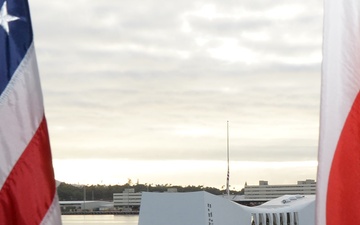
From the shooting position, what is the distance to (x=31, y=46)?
4.08 metres

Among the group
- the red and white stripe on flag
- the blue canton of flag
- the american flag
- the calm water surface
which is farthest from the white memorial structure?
the calm water surface

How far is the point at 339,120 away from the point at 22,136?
1.42 metres

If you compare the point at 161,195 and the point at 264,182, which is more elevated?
the point at 264,182

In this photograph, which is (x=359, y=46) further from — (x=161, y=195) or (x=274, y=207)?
(x=274, y=207)

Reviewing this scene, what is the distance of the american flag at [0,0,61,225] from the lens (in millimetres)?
4051

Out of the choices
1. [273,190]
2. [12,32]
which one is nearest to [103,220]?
[273,190]

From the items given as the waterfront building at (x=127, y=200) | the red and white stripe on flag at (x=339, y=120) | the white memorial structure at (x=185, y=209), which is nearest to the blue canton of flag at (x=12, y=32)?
the red and white stripe on flag at (x=339, y=120)

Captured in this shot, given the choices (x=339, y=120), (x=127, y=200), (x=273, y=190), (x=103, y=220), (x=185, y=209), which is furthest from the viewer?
(x=127, y=200)

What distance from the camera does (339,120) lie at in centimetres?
365

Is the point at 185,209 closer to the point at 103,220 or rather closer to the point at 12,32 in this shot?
the point at 12,32

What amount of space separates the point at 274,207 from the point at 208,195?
13.2 metres

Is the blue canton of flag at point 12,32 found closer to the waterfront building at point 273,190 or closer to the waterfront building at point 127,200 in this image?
the waterfront building at point 273,190

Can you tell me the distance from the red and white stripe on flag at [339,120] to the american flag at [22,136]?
125cm

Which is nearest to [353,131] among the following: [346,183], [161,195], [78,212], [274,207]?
[346,183]
